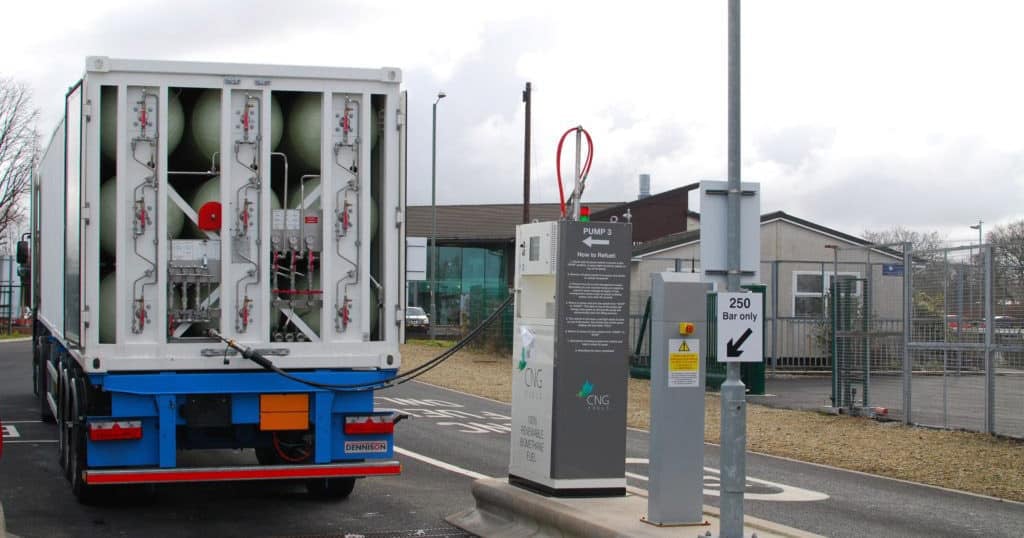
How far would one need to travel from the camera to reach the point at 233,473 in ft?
31.4

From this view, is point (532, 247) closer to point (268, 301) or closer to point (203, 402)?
point (268, 301)

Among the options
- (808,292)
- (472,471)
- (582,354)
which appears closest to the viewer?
(582,354)

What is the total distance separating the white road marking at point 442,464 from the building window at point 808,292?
706 inches

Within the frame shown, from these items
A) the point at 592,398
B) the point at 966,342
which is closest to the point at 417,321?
the point at 966,342

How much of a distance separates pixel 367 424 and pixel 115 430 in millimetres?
1950

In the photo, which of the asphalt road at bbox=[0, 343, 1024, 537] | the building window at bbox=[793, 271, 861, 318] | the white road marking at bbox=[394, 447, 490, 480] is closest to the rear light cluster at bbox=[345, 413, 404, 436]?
the asphalt road at bbox=[0, 343, 1024, 537]

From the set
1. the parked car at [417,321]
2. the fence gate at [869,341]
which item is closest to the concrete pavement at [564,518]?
the fence gate at [869,341]

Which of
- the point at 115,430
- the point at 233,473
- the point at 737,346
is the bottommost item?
the point at 233,473

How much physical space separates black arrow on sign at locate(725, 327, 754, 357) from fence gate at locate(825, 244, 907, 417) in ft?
36.2

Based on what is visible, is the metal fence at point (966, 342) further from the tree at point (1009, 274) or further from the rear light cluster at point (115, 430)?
the rear light cluster at point (115, 430)

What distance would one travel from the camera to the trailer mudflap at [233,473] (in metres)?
9.44

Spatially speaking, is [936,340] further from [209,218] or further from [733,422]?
[209,218]

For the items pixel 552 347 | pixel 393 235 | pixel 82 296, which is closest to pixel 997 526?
pixel 552 347

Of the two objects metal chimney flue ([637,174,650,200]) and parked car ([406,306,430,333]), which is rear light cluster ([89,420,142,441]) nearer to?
parked car ([406,306,430,333])
